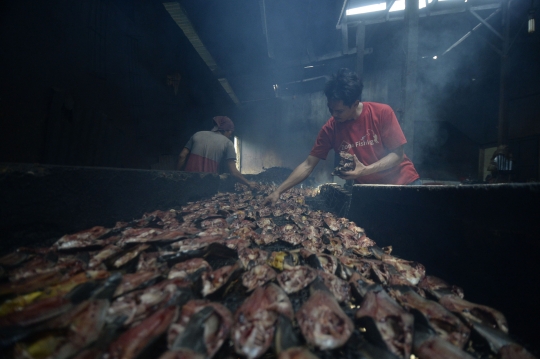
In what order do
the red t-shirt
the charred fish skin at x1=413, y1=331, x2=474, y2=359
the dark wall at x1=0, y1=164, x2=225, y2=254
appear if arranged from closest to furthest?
the charred fish skin at x1=413, y1=331, x2=474, y2=359 < the dark wall at x1=0, y1=164, x2=225, y2=254 < the red t-shirt

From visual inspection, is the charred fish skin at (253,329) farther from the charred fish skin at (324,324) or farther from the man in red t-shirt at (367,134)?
the man in red t-shirt at (367,134)

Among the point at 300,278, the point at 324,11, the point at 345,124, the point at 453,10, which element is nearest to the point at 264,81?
the point at 324,11

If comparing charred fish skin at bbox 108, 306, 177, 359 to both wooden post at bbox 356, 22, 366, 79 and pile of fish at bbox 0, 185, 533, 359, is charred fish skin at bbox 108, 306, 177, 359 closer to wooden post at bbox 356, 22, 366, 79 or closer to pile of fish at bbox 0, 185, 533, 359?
pile of fish at bbox 0, 185, 533, 359

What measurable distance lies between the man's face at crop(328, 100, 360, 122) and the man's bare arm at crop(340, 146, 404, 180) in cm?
83

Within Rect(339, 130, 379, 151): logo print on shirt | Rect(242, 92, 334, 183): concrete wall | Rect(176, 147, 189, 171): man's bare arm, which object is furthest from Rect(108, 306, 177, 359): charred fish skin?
Rect(242, 92, 334, 183): concrete wall

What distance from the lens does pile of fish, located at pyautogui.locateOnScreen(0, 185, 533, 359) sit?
93 cm

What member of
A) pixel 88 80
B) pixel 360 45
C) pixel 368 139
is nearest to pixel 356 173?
pixel 368 139

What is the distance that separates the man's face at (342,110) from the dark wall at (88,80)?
4109 mm

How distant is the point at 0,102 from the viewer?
2.44 meters

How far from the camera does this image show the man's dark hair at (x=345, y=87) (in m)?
3.37

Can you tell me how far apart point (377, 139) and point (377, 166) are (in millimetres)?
550

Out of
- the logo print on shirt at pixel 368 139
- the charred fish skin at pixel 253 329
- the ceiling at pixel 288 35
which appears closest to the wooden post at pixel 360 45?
the ceiling at pixel 288 35

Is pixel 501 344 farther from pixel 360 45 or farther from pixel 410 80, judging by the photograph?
pixel 360 45

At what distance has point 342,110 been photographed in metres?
3.59
